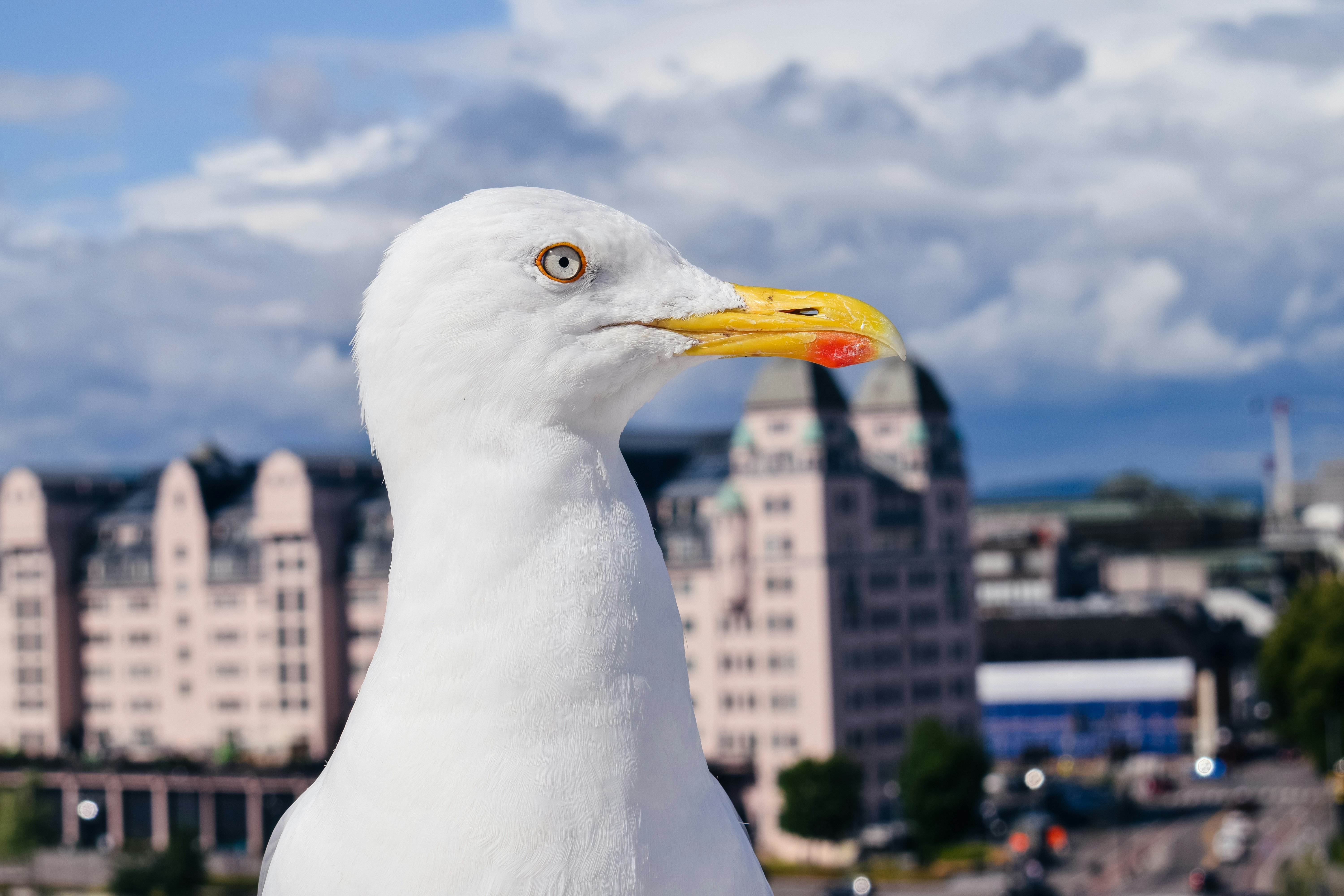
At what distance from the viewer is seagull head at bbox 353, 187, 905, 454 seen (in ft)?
13.1

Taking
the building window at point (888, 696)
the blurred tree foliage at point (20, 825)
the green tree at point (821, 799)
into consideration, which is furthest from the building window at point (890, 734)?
the blurred tree foliage at point (20, 825)

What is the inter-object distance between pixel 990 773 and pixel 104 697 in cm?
5290

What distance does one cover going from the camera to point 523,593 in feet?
12.6

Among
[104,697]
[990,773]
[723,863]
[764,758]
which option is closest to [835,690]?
[764,758]

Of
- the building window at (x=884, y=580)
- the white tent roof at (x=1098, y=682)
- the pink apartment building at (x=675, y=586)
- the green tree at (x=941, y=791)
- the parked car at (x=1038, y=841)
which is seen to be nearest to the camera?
the parked car at (x=1038, y=841)

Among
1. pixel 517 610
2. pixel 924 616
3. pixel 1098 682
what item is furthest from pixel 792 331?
pixel 1098 682

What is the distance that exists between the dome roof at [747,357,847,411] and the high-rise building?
8 centimetres

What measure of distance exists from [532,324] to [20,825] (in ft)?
278

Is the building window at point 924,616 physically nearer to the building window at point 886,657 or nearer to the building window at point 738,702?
the building window at point 886,657

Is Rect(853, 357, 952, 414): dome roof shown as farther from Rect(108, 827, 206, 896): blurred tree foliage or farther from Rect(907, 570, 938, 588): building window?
Rect(108, 827, 206, 896): blurred tree foliage

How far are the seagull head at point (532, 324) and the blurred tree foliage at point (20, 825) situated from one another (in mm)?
84286

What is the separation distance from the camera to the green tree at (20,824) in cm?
7956

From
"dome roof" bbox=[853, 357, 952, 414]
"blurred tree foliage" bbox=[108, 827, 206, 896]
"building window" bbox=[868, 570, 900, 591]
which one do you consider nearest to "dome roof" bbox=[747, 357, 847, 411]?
"dome roof" bbox=[853, 357, 952, 414]

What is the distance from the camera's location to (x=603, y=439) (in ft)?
13.4
